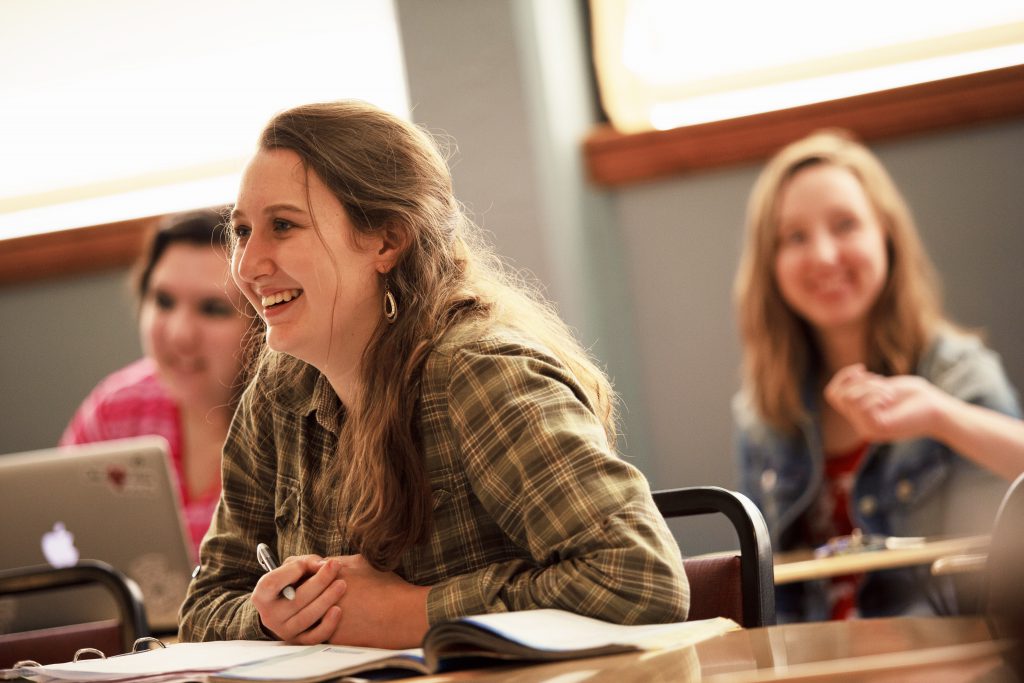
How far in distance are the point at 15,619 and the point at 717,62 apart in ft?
7.47

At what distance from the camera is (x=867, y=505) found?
2316 mm

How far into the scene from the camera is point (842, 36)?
3193mm

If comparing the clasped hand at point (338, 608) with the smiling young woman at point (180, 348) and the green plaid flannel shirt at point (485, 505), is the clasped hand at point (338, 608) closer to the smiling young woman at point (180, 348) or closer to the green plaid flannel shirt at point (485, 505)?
the green plaid flannel shirt at point (485, 505)

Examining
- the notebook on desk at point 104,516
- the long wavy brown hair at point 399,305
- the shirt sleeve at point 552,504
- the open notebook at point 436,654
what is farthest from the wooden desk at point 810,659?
the notebook on desk at point 104,516

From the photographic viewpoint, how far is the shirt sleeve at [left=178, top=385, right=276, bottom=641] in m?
1.34

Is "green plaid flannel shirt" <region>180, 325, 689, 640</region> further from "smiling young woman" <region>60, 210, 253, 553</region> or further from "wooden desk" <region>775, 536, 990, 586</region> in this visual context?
"smiling young woman" <region>60, 210, 253, 553</region>

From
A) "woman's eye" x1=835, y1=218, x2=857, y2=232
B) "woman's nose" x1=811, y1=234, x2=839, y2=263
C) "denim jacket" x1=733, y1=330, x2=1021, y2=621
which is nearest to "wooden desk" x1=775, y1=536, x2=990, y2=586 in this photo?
"denim jacket" x1=733, y1=330, x2=1021, y2=621

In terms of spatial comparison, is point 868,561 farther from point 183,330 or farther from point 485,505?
point 183,330

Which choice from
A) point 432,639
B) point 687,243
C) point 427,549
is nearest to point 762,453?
point 687,243

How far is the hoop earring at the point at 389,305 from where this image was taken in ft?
4.42

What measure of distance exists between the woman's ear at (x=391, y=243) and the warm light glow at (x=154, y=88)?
230 centimetres

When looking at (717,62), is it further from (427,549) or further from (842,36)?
(427,549)

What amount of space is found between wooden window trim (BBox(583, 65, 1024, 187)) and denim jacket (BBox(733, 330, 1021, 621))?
0.79 meters

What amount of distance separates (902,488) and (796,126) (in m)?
1.22
